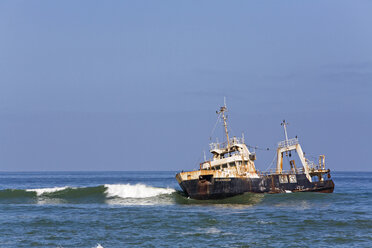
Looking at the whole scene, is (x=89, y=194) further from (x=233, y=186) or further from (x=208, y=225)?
(x=208, y=225)

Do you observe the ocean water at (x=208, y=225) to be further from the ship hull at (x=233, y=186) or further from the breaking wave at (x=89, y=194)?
the breaking wave at (x=89, y=194)

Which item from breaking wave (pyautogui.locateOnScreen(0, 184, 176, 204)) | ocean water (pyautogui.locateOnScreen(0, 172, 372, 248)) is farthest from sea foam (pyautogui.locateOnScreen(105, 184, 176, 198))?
ocean water (pyautogui.locateOnScreen(0, 172, 372, 248))

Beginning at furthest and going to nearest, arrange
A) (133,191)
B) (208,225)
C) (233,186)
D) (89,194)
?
(133,191) → (89,194) → (233,186) → (208,225)

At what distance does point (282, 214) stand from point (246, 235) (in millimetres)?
9005

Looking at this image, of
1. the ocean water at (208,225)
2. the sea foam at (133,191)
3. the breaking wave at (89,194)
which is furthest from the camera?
the sea foam at (133,191)

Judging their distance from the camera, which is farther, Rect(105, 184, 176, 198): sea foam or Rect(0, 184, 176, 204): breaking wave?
Rect(105, 184, 176, 198): sea foam

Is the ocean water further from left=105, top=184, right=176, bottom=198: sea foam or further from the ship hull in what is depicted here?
left=105, top=184, right=176, bottom=198: sea foam

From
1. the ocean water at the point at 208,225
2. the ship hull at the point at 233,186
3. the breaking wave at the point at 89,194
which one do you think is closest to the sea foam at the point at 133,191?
the breaking wave at the point at 89,194

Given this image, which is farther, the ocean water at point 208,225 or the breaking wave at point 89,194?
the breaking wave at point 89,194

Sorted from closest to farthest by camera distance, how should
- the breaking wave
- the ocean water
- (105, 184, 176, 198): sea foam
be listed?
the ocean water, the breaking wave, (105, 184, 176, 198): sea foam

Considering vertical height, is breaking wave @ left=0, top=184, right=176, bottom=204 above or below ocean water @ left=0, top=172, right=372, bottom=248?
above

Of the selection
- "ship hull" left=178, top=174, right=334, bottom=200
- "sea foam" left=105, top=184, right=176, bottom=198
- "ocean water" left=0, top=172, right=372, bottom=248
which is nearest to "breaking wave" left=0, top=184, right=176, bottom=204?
"sea foam" left=105, top=184, right=176, bottom=198

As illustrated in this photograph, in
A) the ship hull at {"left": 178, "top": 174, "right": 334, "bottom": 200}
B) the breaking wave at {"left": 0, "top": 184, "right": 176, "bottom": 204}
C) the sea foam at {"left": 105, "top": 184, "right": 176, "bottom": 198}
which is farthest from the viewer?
the sea foam at {"left": 105, "top": 184, "right": 176, "bottom": 198}

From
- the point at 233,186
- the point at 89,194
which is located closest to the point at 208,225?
the point at 233,186
